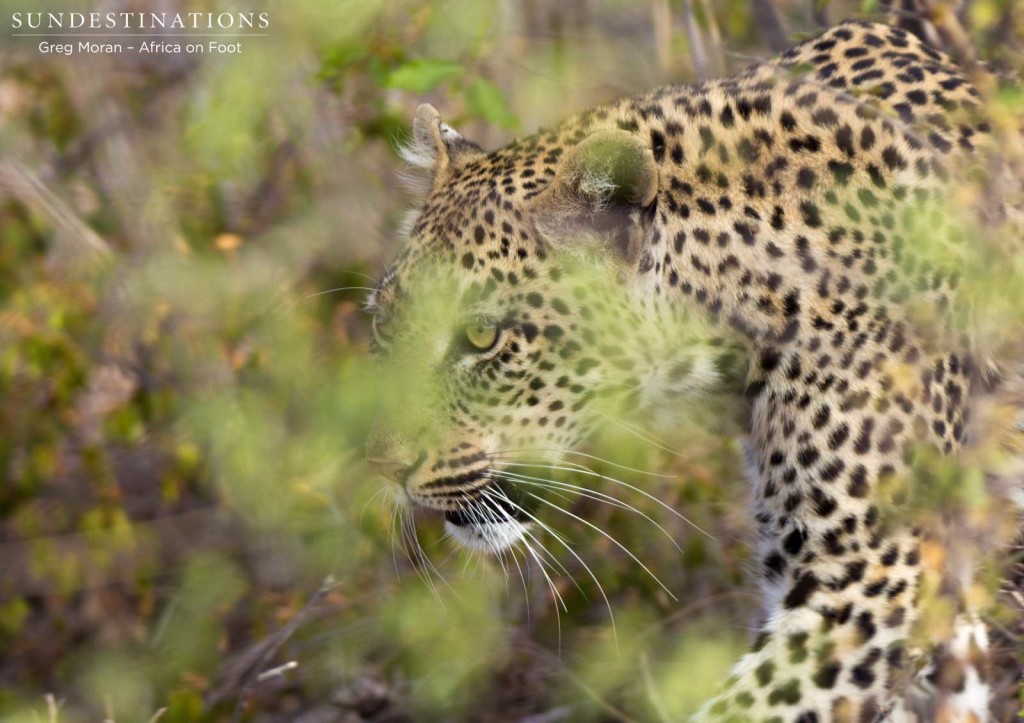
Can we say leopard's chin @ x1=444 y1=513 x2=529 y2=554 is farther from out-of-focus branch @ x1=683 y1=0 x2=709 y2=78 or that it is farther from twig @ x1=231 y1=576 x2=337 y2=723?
out-of-focus branch @ x1=683 y1=0 x2=709 y2=78

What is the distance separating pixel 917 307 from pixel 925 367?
0.21 meters

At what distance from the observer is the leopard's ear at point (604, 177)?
177 inches

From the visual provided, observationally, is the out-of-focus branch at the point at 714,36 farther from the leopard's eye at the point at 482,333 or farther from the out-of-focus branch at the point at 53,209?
the out-of-focus branch at the point at 53,209

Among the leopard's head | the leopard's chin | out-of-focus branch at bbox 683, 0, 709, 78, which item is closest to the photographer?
the leopard's head

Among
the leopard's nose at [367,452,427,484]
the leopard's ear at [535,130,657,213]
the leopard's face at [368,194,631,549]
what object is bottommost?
the leopard's nose at [367,452,427,484]

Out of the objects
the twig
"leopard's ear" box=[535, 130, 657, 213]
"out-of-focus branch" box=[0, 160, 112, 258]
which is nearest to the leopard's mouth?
A: the twig

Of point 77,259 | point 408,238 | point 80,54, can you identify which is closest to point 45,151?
point 80,54

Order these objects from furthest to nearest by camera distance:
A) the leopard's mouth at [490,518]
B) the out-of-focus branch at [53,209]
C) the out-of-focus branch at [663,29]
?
1. the out-of-focus branch at [663,29]
2. the out-of-focus branch at [53,209]
3. the leopard's mouth at [490,518]

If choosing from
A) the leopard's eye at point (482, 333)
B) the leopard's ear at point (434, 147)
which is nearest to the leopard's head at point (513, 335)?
the leopard's eye at point (482, 333)

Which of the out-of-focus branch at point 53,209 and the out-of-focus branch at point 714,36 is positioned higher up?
the out-of-focus branch at point 714,36

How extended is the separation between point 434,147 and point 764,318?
1731 mm

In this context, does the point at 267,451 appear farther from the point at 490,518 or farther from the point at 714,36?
the point at 714,36

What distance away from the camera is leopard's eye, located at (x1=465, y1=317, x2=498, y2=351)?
4.86 meters

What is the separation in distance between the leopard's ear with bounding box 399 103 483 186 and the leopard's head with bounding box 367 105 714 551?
0.44 meters
